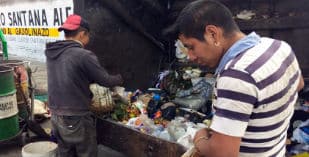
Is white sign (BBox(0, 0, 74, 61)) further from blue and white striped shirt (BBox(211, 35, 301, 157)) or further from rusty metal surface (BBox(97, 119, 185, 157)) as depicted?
blue and white striped shirt (BBox(211, 35, 301, 157))

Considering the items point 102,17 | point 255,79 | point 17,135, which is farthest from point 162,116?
point 255,79

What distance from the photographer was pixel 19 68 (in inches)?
181

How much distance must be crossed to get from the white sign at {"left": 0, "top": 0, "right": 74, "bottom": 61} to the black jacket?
195 inches

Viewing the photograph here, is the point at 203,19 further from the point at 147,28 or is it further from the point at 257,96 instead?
the point at 147,28

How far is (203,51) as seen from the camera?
1293 millimetres

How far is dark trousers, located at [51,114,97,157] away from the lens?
10.4ft

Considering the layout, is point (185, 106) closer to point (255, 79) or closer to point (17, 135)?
point (17, 135)

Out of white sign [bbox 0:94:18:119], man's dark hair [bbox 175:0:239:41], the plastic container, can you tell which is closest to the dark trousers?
the plastic container

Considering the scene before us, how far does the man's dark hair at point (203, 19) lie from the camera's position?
1243 mm

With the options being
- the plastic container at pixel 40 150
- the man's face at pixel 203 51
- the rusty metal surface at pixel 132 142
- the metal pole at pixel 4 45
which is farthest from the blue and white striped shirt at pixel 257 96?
the metal pole at pixel 4 45

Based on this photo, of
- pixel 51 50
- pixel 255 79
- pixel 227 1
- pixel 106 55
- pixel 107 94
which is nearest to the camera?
pixel 255 79

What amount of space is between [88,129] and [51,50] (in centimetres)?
92

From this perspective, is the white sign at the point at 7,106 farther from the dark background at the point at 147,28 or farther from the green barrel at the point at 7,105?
the dark background at the point at 147,28

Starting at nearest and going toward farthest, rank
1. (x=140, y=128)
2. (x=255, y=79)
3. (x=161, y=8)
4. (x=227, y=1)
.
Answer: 1. (x=255, y=79)
2. (x=140, y=128)
3. (x=227, y=1)
4. (x=161, y=8)
